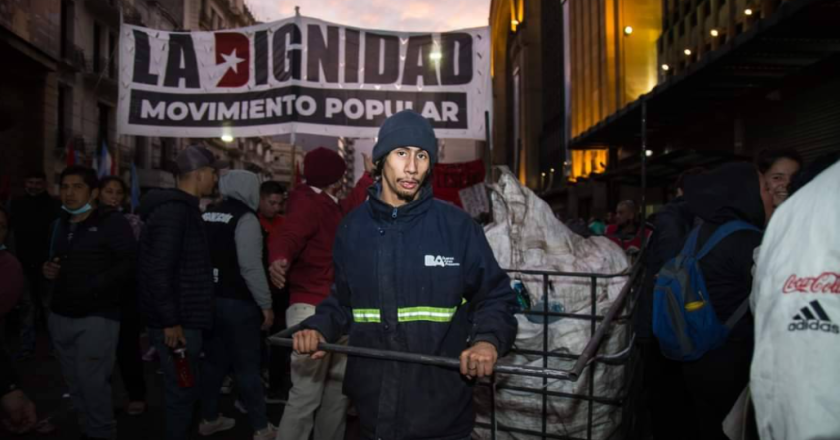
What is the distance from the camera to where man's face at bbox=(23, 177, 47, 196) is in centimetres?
734

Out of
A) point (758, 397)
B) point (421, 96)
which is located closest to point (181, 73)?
point (421, 96)

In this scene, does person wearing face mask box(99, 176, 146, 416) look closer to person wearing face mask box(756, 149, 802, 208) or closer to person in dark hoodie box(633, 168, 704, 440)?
person in dark hoodie box(633, 168, 704, 440)

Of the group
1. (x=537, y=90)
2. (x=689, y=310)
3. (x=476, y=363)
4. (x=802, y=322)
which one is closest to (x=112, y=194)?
(x=476, y=363)

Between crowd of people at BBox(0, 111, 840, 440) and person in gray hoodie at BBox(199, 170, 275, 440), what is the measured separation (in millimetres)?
14

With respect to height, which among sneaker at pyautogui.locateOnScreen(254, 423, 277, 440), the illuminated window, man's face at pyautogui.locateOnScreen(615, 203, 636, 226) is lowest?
sneaker at pyautogui.locateOnScreen(254, 423, 277, 440)

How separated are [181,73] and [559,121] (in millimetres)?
29509

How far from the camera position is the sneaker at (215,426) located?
4707mm

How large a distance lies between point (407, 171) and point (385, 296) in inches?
19.7

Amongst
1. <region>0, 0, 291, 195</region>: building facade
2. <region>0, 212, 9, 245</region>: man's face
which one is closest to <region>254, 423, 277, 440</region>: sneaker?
<region>0, 212, 9, 245</region>: man's face

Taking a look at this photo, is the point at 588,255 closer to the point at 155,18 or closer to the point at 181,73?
the point at 181,73

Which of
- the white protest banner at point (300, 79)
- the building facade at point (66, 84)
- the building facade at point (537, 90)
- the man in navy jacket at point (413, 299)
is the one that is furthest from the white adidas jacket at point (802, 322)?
the building facade at point (537, 90)

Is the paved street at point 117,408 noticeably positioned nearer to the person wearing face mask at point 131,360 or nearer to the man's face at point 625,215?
the person wearing face mask at point 131,360

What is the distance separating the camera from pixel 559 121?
3328 centimetres

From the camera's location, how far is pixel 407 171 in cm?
230
